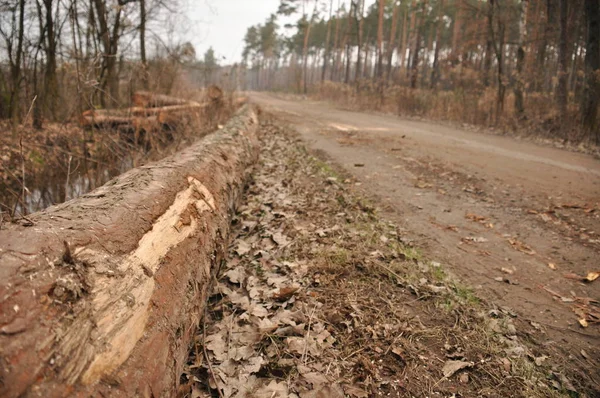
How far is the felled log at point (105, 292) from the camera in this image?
3.30ft

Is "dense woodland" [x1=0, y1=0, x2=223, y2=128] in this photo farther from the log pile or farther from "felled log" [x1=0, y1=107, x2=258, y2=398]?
"felled log" [x1=0, y1=107, x2=258, y2=398]

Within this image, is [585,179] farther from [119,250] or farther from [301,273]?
[119,250]

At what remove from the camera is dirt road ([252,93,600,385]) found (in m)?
2.30

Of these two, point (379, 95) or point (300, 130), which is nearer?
point (300, 130)

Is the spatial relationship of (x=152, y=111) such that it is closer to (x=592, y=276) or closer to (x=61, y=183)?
(x=61, y=183)

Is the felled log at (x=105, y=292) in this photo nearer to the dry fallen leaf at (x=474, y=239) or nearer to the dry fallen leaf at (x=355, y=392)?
the dry fallen leaf at (x=355, y=392)

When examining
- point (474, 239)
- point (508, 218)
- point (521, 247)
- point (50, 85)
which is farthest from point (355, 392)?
point (50, 85)

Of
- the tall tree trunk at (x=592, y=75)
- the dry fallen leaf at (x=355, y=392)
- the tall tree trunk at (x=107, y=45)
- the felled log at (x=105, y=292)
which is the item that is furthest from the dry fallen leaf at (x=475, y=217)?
the tall tree trunk at (x=592, y=75)

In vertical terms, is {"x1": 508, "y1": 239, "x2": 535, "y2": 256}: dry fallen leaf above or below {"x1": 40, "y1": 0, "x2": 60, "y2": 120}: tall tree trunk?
below

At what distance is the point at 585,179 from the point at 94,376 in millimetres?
6115

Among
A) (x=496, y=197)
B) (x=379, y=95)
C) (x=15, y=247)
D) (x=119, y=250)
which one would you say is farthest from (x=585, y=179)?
(x=379, y=95)

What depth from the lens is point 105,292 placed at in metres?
1.25

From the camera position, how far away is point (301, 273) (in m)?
2.55

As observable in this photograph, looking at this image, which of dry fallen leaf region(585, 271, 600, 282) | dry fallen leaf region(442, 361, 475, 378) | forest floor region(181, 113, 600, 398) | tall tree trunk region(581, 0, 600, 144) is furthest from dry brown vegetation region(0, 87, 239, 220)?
tall tree trunk region(581, 0, 600, 144)
